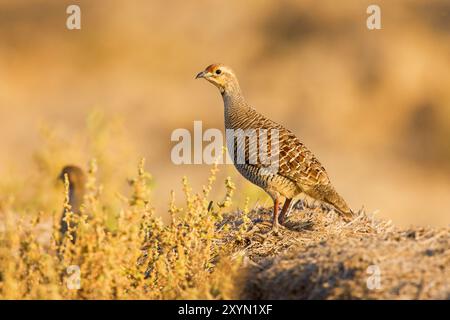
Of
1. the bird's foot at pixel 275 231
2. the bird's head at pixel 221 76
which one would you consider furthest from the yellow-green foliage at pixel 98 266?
the bird's head at pixel 221 76

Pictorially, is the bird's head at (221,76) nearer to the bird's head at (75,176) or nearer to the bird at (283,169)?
the bird at (283,169)

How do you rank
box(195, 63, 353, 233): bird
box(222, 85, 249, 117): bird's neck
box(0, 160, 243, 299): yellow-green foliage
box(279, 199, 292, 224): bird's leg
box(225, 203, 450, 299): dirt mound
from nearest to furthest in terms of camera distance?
1. box(225, 203, 450, 299): dirt mound
2. box(0, 160, 243, 299): yellow-green foliage
3. box(279, 199, 292, 224): bird's leg
4. box(195, 63, 353, 233): bird
5. box(222, 85, 249, 117): bird's neck

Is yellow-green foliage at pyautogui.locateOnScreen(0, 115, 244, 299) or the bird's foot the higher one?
the bird's foot

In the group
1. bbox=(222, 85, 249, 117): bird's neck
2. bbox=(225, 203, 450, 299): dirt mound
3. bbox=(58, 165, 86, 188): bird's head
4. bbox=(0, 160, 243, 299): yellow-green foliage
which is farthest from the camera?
bbox=(58, 165, 86, 188): bird's head

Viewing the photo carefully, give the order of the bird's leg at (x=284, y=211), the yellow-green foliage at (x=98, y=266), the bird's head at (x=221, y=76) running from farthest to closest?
the bird's head at (x=221, y=76), the bird's leg at (x=284, y=211), the yellow-green foliage at (x=98, y=266)

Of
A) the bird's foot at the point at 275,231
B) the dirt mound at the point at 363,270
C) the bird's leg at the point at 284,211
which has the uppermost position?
the bird's leg at the point at 284,211

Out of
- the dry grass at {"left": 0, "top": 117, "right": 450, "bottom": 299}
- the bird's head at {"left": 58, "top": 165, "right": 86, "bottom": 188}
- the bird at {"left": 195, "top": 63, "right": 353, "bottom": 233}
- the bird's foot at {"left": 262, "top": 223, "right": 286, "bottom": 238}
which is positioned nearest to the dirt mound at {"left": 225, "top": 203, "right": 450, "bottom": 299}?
the dry grass at {"left": 0, "top": 117, "right": 450, "bottom": 299}

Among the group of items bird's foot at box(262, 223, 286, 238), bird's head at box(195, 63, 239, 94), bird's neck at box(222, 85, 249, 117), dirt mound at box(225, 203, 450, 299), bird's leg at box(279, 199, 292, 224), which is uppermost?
bird's head at box(195, 63, 239, 94)

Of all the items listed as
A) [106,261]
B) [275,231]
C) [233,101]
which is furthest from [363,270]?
[233,101]

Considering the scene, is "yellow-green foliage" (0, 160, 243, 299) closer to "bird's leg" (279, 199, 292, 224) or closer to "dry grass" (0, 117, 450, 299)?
"dry grass" (0, 117, 450, 299)

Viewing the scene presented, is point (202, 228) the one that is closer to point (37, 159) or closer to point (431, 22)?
point (37, 159)

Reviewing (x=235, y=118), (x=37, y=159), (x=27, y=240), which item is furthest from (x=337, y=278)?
(x=37, y=159)

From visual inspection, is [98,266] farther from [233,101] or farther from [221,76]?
[221,76]
